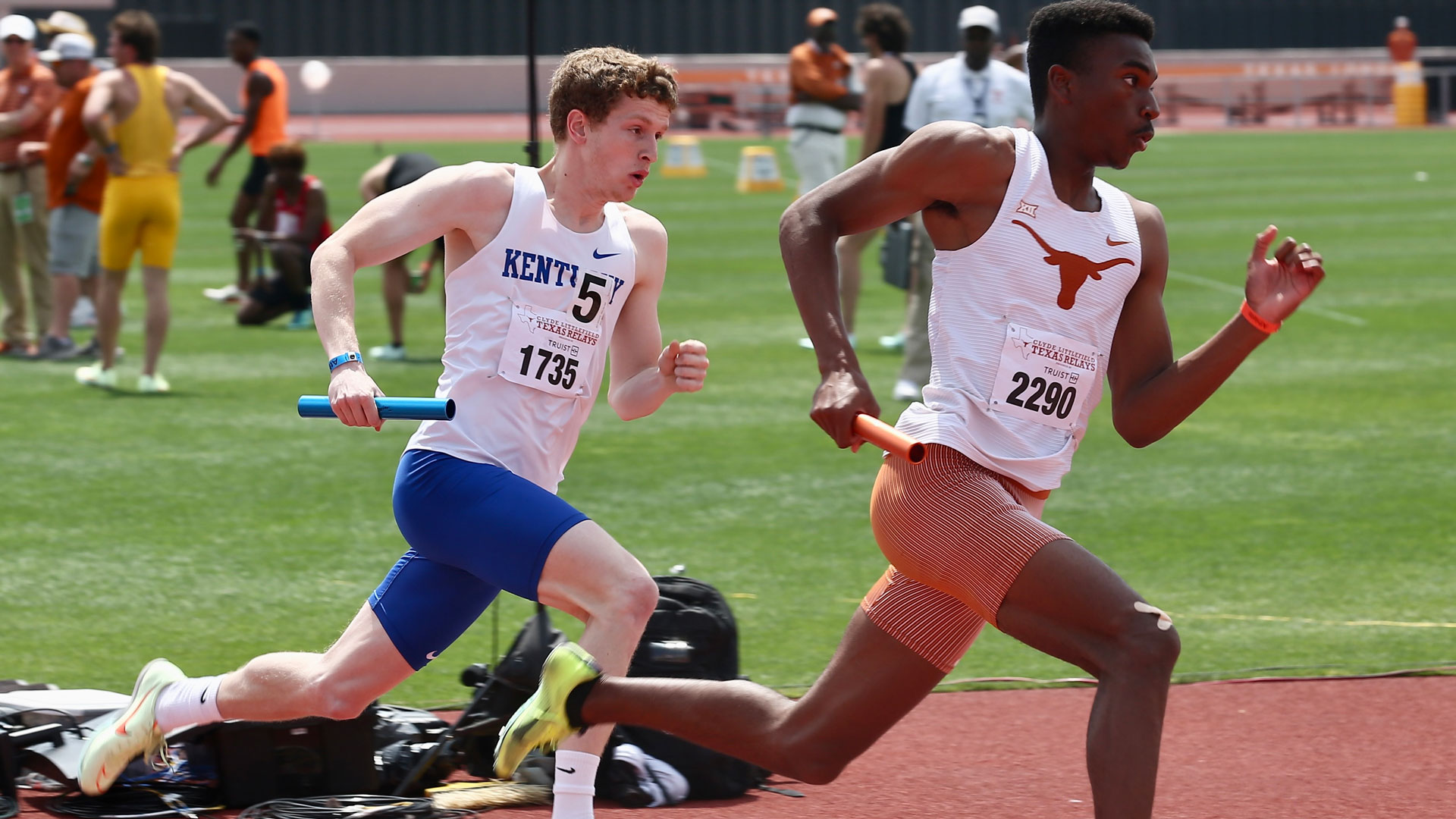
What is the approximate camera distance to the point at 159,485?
9625 millimetres

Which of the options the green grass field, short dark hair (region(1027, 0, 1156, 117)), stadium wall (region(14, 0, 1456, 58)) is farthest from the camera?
stadium wall (region(14, 0, 1456, 58))

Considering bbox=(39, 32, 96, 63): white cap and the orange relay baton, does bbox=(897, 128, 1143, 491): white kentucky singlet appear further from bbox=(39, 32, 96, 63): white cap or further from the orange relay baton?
bbox=(39, 32, 96, 63): white cap

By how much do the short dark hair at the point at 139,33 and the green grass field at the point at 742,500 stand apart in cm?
227

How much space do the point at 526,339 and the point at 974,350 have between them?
1098 millimetres

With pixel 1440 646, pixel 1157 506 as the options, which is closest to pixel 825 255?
pixel 1440 646

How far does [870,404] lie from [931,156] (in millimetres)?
618

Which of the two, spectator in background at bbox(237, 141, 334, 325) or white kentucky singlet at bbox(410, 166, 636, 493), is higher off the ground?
white kentucky singlet at bbox(410, 166, 636, 493)

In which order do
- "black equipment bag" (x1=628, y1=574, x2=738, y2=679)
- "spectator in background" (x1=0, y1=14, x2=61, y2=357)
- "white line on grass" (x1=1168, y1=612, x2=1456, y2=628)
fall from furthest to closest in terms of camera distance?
"spectator in background" (x1=0, y1=14, x2=61, y2=357) < "white line on grass" (x1=1168, y1=612, x2=1456, y2=628) < "black equipment bag" (x1=628, y1=574, x2=738, y2=679)

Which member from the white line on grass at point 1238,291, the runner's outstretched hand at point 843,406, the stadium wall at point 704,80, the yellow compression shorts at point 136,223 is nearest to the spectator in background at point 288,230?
the yellow compression shorts at point 136,223

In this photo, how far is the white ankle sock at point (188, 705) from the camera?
15.1 ft

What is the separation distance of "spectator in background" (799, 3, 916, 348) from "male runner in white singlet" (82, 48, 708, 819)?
838 cm

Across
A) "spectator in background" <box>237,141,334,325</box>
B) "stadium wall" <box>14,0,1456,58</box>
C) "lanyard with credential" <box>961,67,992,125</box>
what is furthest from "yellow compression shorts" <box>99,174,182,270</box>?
"stadium wall" <box>14,0,1456,58</box>

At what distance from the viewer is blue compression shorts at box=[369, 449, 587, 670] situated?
4246 mm

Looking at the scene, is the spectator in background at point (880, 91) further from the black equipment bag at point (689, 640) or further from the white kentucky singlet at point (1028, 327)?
the white kentucky singlet at point (1028, 327)
